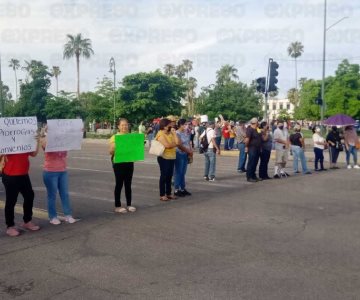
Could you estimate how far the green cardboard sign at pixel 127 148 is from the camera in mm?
7824

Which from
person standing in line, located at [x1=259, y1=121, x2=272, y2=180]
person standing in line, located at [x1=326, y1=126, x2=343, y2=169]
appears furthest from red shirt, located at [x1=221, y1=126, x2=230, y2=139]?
person standing in line, located at [x1=259, y1=121, x2=272, y2=180]

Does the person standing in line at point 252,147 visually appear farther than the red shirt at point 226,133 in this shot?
No

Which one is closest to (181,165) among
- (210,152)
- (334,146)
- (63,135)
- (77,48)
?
(210,152)

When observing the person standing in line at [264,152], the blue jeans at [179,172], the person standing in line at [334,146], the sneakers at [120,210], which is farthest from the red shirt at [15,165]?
the person standing in line at [334,146]

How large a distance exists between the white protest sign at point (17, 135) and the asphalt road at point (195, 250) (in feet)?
4.28

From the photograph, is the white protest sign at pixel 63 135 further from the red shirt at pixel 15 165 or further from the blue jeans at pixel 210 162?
the blue jeans at pixel 210 162

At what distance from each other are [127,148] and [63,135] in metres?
1.18

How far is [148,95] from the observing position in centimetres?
4172

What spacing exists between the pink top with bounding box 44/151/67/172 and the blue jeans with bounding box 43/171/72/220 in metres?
0.07

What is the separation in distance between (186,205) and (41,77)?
159ft

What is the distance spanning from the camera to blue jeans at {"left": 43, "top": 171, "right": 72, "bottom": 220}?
7156mm

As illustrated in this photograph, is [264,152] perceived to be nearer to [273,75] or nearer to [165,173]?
[165,173]

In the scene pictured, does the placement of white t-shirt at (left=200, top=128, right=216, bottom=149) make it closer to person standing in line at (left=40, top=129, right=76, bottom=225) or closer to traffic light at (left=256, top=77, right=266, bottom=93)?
person standing in line at (left=40, top=129, right=76, bottom=225)

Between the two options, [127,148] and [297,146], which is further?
[297,146]
